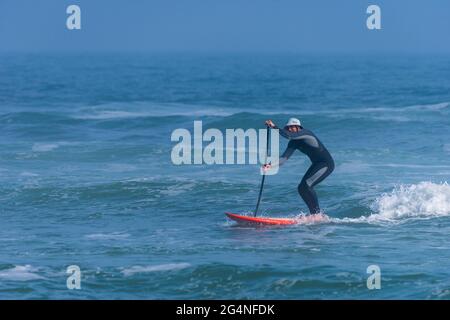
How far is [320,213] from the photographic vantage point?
63.7 ft

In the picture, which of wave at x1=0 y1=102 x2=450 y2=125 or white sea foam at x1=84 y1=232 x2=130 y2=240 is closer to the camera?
white sea foam at x1=84 y1=232 x2=130 y2=240

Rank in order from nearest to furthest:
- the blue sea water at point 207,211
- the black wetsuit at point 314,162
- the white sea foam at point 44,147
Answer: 1. the blue sea water at point 207,211
2. the black wetsuit at point 314,162
3. the white sea foam at point 44,147

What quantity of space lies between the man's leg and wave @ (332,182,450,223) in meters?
0.46

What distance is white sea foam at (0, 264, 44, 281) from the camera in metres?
15.6

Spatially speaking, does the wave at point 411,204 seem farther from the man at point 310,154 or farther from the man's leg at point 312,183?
the man at point 310,154

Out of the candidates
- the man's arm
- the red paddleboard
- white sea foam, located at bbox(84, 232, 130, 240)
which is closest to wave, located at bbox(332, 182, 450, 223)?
the red paddleboard

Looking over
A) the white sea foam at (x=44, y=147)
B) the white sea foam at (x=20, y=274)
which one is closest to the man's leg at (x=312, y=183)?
the white sea foam at (x=20, y=274)

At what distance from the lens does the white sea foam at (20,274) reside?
51.3 ft

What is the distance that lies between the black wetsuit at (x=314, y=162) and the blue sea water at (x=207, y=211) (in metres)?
0.62

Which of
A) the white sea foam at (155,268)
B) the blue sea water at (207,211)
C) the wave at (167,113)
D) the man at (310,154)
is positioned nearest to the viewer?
the blue sea water at (207,211)

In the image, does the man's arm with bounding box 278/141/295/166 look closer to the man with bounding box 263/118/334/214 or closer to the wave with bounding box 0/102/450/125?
the man with bounding box 263/118/334/214

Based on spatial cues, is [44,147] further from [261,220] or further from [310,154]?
[261,220]

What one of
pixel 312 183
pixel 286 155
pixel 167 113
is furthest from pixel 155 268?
pixel 167 113

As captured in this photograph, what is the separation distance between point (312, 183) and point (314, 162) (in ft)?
1.38
